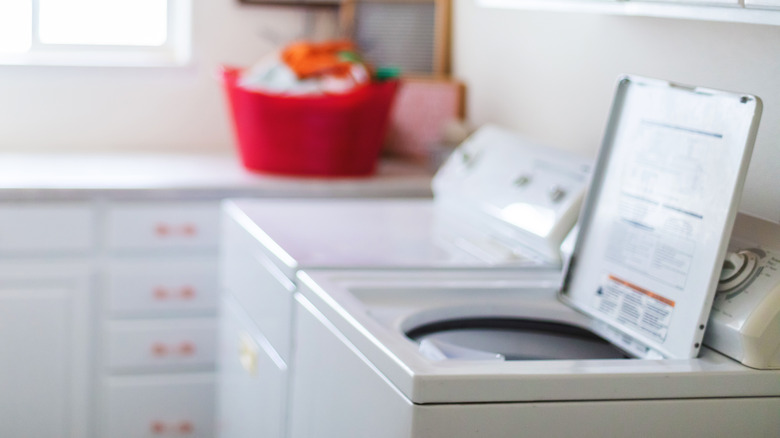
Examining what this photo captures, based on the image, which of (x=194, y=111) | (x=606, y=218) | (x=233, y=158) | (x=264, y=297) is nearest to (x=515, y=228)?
(x=606, y=218)

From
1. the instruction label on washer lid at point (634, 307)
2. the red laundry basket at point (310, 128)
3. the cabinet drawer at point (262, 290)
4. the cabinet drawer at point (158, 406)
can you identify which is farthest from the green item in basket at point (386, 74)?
the instruction label on washer lid at point (634, 307)

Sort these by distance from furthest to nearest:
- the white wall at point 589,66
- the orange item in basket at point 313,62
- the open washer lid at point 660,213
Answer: the orange item in basket at point 313,62
the white wall at point 589,66
the open washer lid at point 660,213

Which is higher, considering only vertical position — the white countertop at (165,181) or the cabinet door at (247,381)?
the white countertop at (165,181)

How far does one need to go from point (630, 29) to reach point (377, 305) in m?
0.88

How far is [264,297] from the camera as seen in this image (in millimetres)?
2000

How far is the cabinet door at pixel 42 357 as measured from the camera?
265 cm

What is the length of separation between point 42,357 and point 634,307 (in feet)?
5.73

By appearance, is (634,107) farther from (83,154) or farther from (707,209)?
(83,154)

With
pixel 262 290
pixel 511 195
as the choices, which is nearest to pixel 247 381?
pixel 262 290

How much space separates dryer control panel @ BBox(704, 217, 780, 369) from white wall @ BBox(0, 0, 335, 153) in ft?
7.33

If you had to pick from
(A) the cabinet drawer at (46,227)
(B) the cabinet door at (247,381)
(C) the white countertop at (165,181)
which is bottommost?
(B) the cabinet door at (247,381)

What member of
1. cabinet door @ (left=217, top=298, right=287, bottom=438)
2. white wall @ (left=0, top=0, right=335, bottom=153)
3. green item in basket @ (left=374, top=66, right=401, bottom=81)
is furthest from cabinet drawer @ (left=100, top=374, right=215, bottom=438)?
green item in basket @ (left=374, top=66, right=401, bottom=81)

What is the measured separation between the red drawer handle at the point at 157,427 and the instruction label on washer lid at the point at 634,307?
5.16ft

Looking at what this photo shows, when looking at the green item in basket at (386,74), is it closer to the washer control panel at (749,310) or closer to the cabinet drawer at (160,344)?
the cabinet drawer at (160,344)
